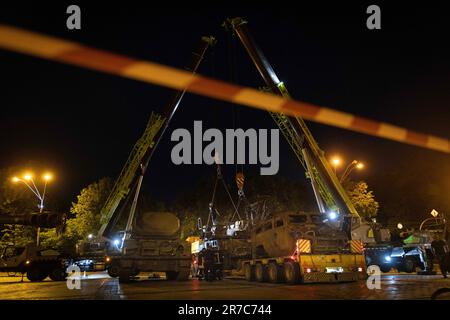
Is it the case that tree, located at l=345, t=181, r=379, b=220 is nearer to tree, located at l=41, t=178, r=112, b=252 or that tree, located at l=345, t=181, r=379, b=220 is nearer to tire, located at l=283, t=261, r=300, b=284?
tree, located at l=41, t=178, r=112, b=252

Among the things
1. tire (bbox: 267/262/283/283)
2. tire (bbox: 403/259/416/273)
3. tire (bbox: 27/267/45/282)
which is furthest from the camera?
tire (bbox: 27/267/45/282)

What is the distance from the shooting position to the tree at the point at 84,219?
137 feet

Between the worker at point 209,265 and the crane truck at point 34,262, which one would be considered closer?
the worker at point 209,265

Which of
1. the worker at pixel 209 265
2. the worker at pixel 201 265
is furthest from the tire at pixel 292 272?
the worker at pixel 201 265

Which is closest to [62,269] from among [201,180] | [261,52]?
[261,52]

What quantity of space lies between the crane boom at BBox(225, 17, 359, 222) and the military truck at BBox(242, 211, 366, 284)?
8987mm

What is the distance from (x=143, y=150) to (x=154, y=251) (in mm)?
12955

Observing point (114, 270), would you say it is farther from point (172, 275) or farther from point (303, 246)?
point (303, 246)

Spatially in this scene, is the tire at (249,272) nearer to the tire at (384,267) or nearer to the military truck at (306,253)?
the military truck at (306,253)

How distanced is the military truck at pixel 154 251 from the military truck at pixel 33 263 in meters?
6.53

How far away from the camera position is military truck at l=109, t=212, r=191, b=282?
60.7 ft

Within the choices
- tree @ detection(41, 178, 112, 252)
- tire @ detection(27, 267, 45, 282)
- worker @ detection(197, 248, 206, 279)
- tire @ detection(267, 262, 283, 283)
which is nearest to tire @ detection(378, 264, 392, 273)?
tire @ detection(267, 262, 283, 283)

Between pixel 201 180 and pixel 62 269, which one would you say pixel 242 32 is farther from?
pixel 201 180

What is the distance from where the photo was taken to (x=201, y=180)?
57594 mm
